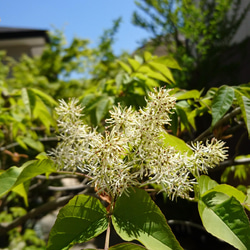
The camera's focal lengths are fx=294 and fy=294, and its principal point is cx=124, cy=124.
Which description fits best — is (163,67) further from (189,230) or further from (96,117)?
(189,230)

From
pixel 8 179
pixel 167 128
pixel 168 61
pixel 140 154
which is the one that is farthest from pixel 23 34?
pixel 140 154

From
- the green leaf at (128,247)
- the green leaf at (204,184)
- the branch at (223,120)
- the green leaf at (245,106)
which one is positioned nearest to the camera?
the green leaf at (128,247)

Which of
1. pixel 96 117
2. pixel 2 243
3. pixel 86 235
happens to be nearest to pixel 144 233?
pixel 86 235

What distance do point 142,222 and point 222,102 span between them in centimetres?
42

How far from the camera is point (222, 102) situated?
2.56ft

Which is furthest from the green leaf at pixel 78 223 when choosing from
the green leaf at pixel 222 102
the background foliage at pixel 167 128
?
the green leaf at pixel 222 102

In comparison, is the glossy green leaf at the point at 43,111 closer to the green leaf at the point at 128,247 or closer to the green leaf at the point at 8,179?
the green leaf at the point at 8,179

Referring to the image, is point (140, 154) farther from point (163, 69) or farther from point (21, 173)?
point (163, 69)

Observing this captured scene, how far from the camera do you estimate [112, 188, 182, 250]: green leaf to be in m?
0.50

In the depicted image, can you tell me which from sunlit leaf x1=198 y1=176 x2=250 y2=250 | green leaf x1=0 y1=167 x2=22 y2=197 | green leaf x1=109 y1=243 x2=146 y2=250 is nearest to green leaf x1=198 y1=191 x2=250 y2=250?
sunlit leaf x1=198 y1=176 x2=250 y2=250

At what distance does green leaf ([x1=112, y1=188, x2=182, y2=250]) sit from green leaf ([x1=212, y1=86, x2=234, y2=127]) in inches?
12.6

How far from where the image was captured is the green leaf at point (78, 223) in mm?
517

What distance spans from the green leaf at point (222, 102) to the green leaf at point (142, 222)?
12.6 inches

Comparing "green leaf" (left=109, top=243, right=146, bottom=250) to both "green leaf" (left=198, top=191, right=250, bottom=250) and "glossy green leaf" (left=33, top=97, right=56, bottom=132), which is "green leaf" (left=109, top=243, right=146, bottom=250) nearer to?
"green leaf" (left=198, top=191, right=250, bottom=250)
